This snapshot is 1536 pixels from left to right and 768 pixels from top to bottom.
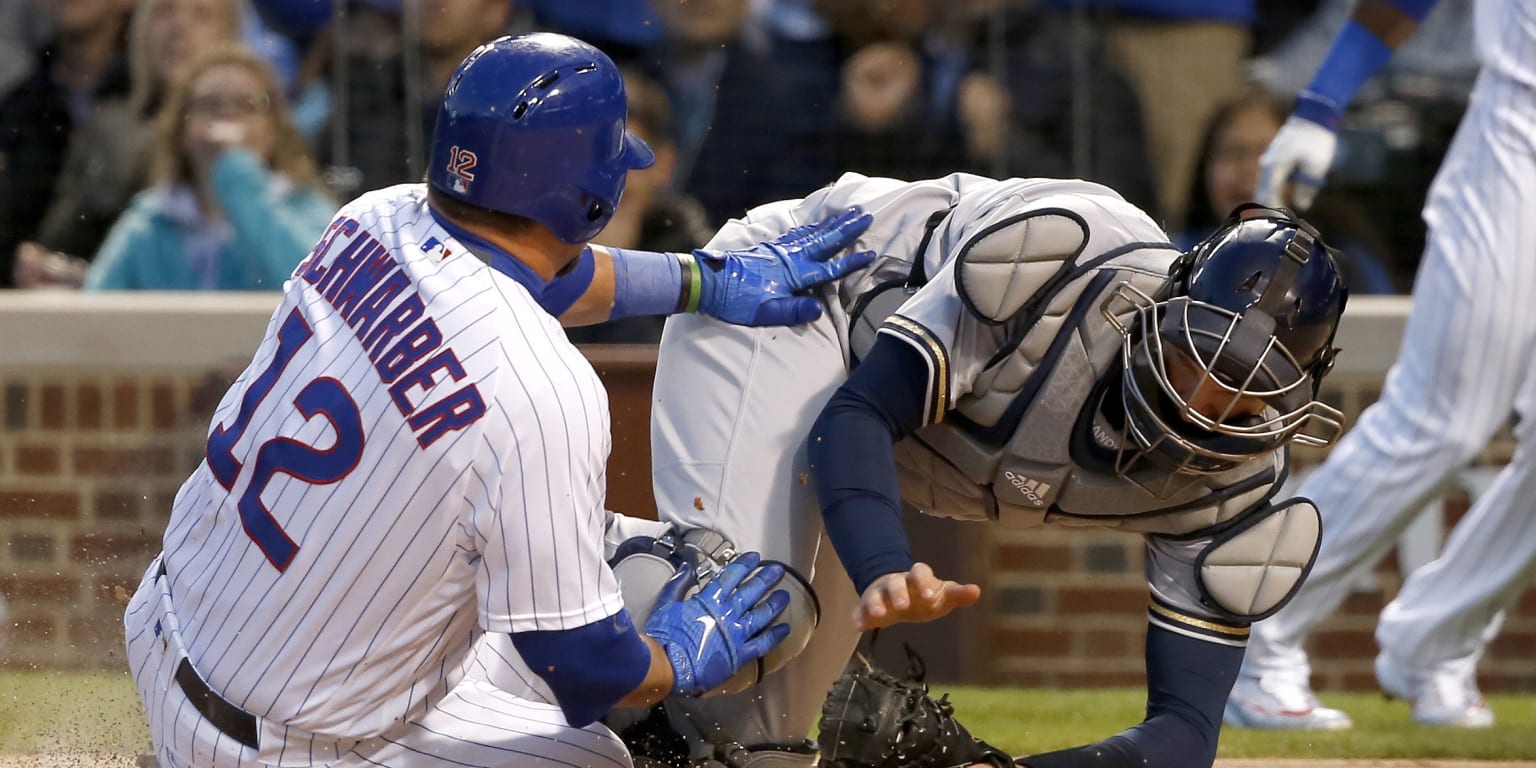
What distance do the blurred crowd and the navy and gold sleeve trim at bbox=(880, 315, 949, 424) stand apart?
334cm

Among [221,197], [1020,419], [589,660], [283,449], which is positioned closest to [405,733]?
[589,660]

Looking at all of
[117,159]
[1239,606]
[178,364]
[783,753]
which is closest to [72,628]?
[178,364]

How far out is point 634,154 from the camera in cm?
312

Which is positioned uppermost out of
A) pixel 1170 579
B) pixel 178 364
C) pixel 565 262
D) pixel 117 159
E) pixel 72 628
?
pixel 565 262

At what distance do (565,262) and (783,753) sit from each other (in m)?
1.16

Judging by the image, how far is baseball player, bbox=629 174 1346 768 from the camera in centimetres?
321

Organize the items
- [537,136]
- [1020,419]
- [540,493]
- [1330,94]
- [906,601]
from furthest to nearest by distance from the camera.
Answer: [1330,94] < [1020,419] < [906,601] < [537,136] < [540,493]

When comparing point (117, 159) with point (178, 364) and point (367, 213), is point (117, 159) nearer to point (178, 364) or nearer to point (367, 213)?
point (178, 364)

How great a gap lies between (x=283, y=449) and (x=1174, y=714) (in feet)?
5.06

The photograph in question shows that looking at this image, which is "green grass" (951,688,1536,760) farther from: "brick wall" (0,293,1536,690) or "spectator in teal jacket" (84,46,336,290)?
"spectator in teal jacket" (84,46,336,290)

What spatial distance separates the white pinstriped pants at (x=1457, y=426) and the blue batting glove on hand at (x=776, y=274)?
2.39m

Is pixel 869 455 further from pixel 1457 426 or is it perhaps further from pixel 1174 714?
pixel 1457 426

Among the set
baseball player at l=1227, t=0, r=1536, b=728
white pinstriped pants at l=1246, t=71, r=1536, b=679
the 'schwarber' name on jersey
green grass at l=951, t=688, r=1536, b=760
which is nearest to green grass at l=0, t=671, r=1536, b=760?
green grass at l=951, t=688, r=1536, b=760

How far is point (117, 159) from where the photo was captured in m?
6.92
